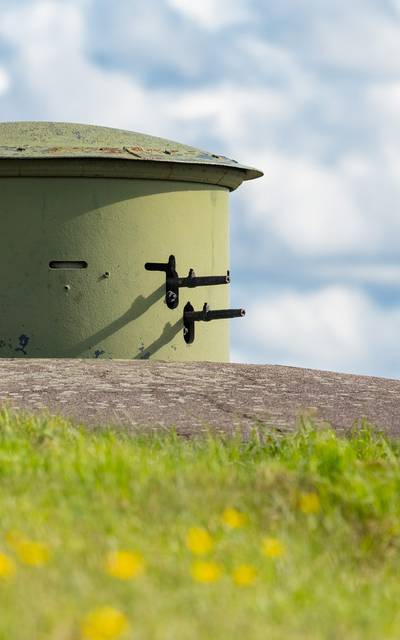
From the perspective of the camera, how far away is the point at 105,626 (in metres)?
1.98

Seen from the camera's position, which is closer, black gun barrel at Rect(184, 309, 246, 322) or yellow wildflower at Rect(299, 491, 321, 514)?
yellow wildflower at Rect(299, 491, 321, 514)

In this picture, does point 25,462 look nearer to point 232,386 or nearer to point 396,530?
point 396,530

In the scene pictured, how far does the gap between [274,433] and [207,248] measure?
381cm

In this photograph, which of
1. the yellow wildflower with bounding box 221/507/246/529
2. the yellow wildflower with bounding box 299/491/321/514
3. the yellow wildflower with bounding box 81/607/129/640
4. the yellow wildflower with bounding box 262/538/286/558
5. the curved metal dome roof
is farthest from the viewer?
Result: the curved metal dome roof

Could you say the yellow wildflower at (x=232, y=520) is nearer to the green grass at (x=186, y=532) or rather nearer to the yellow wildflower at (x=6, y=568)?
the green grass at (x=186, y=532)

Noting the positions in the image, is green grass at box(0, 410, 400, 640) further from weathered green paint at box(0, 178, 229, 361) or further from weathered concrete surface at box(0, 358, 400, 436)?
weathered green paint at box(0, 178, 229, 361)

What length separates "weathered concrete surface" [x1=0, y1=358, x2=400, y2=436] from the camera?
5617 mm

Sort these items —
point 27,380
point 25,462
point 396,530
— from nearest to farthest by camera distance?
1. point 396,530
2. point 25,462
3. point 27,380

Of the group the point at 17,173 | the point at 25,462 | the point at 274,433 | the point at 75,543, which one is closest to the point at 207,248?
the point at 17,173

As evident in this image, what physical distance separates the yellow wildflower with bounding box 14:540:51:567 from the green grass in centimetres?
2

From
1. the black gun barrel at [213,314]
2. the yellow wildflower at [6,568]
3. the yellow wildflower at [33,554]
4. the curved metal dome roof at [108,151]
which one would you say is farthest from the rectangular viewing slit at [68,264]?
the yellow wildflower at [6,568]

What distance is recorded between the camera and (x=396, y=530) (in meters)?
3.37

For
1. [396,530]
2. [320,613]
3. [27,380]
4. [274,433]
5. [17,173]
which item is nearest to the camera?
[320,613]

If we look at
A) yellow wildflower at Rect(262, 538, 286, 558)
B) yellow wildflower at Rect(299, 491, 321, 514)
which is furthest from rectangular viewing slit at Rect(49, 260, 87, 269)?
yellow wildflower at Rect(262, 538, 286, 558)
